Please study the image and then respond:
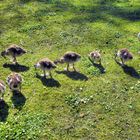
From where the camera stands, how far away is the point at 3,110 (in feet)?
64.5

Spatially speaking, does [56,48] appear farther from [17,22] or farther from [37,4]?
[37,4]

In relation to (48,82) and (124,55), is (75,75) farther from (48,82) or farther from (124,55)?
(124,55)

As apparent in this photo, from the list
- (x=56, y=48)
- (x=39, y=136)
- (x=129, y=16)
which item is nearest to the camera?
(x=39, y=136)

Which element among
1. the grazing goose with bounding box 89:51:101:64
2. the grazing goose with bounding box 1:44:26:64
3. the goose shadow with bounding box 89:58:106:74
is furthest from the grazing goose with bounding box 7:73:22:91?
the grazing goose with bounding box 89:51:101:64

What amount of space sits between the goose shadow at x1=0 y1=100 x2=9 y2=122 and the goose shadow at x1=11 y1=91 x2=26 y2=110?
19.0 inches

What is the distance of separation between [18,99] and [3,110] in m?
1.31

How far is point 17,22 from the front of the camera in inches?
1213

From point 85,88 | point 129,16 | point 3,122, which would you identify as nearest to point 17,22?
point 129,16

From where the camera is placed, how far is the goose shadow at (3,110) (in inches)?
753

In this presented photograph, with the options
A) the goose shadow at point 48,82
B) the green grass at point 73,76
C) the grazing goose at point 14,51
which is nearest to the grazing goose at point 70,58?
the green grass at point 73,76

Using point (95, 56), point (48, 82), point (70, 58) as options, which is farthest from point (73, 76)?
point (95, 56)

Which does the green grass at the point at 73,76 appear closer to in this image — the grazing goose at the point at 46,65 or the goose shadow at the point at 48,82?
the goose shadow at the point at 48,82

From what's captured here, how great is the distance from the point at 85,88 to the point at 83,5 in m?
14.2

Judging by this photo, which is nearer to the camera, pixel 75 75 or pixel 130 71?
pixel 75 75
